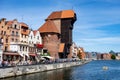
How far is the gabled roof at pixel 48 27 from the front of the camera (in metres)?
103

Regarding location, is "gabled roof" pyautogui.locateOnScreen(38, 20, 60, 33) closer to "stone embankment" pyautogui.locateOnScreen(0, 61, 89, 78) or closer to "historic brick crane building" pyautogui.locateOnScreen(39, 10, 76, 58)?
"historic brick crane building" pyautogui.locateOnScreen(39, 10, 76, 58)

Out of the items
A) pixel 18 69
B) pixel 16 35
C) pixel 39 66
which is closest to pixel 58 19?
pixel 16 35

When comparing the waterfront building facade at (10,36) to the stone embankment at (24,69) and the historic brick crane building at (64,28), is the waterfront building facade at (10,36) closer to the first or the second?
the stone embankment at (24,69)

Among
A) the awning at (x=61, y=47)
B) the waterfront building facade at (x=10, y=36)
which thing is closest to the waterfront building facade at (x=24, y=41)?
the waterfront building facade at (x=10, y=36)

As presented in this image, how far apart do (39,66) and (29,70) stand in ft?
22.7

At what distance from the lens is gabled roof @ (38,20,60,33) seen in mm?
102938

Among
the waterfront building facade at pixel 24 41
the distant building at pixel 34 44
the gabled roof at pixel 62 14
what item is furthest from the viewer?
the gabled roof at pixel 62 14

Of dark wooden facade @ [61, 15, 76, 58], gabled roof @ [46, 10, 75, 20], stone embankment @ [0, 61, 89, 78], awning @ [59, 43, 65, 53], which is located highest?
gabled roof @ [46, 10, 75, 20]

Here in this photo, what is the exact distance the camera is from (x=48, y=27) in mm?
103938

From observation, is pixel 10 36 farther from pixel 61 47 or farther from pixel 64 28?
pixel 64 28

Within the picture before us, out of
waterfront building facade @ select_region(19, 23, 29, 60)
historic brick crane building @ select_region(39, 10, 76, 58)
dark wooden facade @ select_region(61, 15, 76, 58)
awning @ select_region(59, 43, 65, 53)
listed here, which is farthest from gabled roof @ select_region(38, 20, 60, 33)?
waterfront building facade @ select_region(19, 23, 29, 60)

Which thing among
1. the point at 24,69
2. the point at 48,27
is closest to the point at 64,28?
the point at 48,27

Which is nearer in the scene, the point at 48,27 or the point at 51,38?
the point at 51,38

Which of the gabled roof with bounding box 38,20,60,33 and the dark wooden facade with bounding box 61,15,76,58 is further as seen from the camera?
the dark wooden facade with bounding box 61,15,76,58
